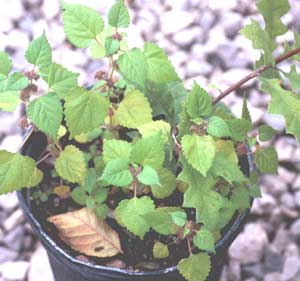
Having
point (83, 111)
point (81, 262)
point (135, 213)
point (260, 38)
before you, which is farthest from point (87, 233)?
point (260, 38)

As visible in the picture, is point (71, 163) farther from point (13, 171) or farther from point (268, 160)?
point (268, 160)

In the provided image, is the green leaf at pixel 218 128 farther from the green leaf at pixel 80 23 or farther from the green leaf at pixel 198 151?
the green leaf at pixel 80 23

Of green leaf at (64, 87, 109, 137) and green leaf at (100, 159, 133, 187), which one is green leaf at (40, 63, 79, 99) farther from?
green leaf at (100, 159, 133, 187)

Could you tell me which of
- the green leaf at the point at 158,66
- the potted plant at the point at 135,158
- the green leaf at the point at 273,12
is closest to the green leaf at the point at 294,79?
the potted plant at the point at 135,158

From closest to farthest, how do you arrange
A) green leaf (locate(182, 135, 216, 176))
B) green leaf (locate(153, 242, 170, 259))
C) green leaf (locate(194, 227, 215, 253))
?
1. green leaf (locate(182, 135, 216, 176))
2. green leaf (locate(194, 227, 215, 253))
3. green leaf (locate(153, 242, 170, 259))

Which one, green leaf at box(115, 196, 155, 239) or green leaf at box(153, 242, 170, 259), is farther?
green leaf at box(153, 242, 170, 259)

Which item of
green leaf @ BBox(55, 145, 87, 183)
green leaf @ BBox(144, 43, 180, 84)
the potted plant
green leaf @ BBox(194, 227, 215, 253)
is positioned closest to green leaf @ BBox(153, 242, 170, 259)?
the potted plant

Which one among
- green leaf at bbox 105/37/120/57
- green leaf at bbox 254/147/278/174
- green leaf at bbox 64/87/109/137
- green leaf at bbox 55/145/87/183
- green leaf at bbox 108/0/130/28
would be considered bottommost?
green leaf at bbox 254/147/278/174
